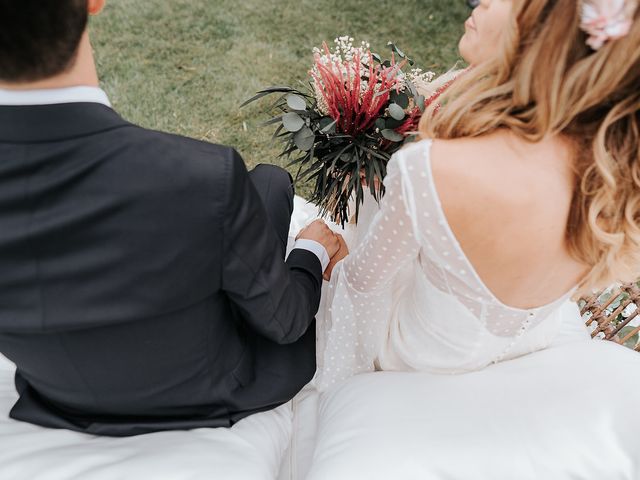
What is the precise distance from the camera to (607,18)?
0.79 metres

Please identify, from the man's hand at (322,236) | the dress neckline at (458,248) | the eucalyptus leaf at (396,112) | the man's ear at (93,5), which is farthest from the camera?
the man's hand at (322,236)

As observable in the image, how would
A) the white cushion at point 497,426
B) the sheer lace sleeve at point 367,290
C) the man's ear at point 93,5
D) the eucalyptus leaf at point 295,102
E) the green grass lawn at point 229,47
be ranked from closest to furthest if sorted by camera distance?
1. the man's ear at point 93,5
2. the sheer lace sleeve at point 367,290
3. the white cushion at point 497,426
4. the eucalyptus leaf at point 295,102
5. the green grass lawn at point 229,47

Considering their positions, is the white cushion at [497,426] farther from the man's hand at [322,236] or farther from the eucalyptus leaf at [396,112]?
the eucalyptus leaf at [396,112]

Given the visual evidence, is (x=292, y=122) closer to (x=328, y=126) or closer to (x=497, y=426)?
(x=328, y=126)

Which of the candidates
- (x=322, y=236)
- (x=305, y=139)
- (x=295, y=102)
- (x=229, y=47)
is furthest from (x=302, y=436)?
(x=229, y=47)

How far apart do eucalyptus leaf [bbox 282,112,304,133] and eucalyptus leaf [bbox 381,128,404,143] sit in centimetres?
23

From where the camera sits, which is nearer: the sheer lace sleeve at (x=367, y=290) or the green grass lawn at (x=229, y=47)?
the sheer lace sleeve at (x=367, y=290)

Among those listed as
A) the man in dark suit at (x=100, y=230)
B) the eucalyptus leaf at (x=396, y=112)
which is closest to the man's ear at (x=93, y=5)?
the man in dark suit at (x=100, y=230)

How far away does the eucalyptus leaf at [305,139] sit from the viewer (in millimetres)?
1403

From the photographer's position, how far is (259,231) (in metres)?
0.93

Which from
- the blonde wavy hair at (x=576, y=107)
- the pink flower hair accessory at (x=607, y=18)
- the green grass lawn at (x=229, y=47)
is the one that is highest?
the pink flower hair accessory at (x=607, y=18)

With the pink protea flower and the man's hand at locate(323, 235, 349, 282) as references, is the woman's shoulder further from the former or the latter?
the man's hand at locate(323, 235, 349, 282)

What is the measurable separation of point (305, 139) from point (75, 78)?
2.29 ft

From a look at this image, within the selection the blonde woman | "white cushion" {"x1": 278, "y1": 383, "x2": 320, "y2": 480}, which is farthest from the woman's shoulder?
"white cushion" {"x1": 278, "y1": 383, "x2": 320, "y2": 480}
